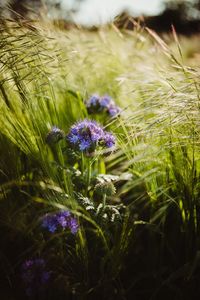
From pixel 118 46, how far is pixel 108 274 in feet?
6.65

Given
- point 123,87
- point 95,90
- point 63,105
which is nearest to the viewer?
point 63,105

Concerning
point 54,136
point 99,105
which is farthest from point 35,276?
point 99,105

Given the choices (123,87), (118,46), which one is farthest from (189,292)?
(118,46)

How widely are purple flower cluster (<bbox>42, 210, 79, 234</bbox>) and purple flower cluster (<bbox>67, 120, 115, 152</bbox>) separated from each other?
0.26 metres

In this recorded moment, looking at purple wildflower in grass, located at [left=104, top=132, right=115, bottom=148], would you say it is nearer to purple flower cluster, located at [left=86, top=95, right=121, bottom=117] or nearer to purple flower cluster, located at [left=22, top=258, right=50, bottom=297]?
purple flower cluster, located at [left=22, top=258, right=50, bottom=297]

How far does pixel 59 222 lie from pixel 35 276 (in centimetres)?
18

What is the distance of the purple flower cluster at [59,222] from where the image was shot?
1173mm

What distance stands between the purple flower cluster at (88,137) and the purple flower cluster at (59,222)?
0.26 metres

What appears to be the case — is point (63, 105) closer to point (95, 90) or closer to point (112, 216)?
point (95, 90)

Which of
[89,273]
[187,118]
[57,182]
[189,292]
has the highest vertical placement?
[187,118]

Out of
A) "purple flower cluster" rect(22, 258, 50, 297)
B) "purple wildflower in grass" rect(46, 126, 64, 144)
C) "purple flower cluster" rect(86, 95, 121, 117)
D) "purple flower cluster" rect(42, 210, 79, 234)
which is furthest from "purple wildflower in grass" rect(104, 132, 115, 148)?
"purple flower cluster" rect(86, 95, 121, 117)

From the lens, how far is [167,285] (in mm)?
1231

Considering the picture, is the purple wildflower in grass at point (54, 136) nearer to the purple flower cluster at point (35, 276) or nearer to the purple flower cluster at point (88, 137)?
the purple flower cluster at point (88, 137)

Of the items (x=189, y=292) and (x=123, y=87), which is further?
(x=123, y=87)
